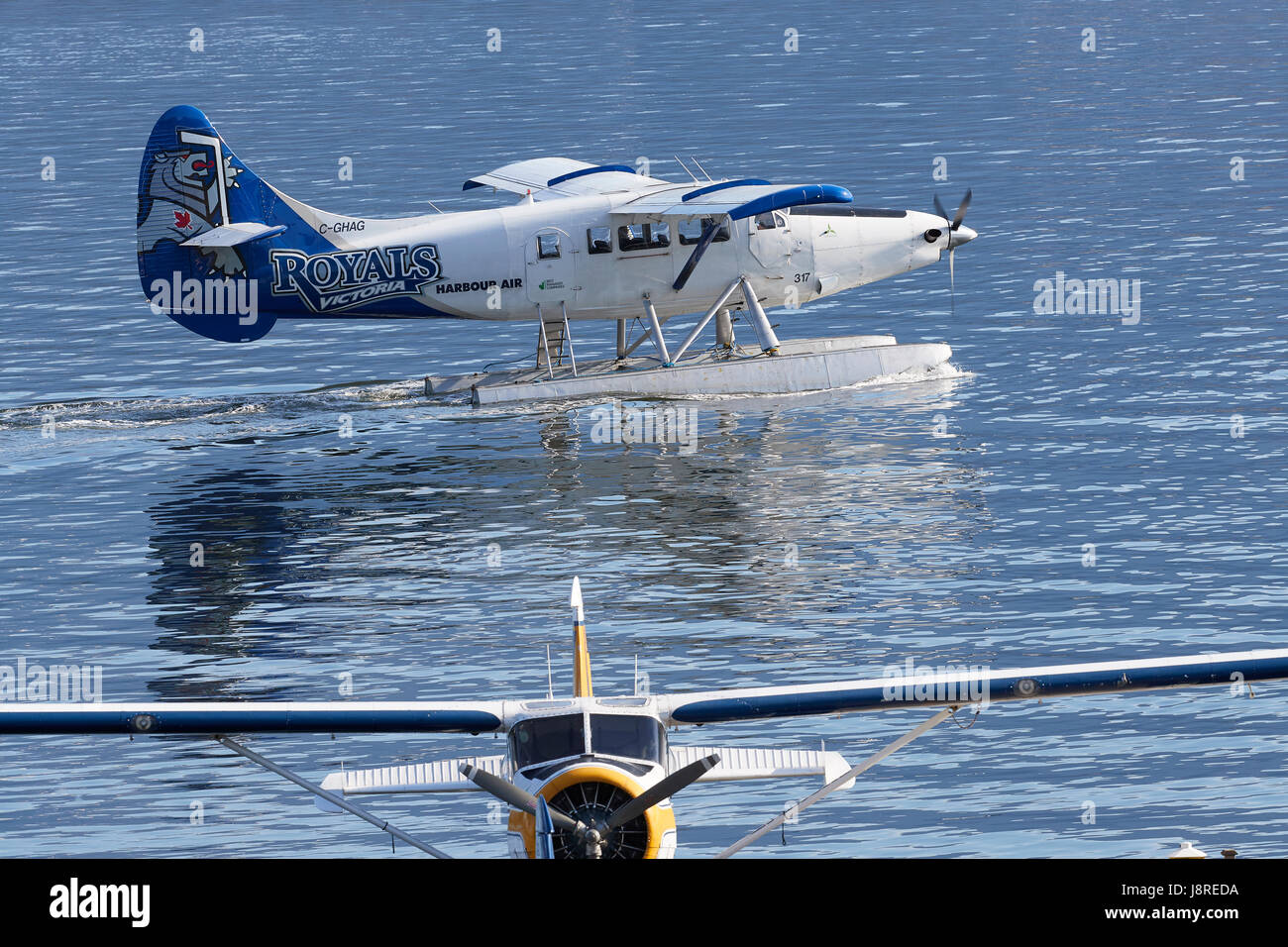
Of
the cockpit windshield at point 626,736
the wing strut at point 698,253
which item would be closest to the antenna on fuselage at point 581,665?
the cockpit windshield at point 626,736

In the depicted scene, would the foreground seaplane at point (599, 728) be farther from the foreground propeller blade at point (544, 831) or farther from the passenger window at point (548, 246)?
the passenger window at point (548, 246)

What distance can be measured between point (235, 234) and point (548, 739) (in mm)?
25339

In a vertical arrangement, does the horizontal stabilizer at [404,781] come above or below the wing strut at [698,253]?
below

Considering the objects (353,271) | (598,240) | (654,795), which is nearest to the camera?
(654,795)

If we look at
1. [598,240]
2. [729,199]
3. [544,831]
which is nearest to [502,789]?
[544,831]

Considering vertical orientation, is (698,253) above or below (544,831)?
above

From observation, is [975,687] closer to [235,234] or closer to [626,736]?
[626,736]

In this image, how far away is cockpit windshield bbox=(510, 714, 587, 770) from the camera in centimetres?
1752

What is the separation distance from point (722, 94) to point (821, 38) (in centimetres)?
2786

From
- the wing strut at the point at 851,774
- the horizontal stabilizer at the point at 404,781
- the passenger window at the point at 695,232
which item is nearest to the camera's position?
the wing strut at the point at 851,774

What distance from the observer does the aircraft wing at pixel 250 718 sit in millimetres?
18438

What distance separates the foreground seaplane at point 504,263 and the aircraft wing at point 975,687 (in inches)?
871

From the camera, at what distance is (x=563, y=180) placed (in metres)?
44.8

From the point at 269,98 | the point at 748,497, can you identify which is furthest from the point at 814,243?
the point at 269,98
